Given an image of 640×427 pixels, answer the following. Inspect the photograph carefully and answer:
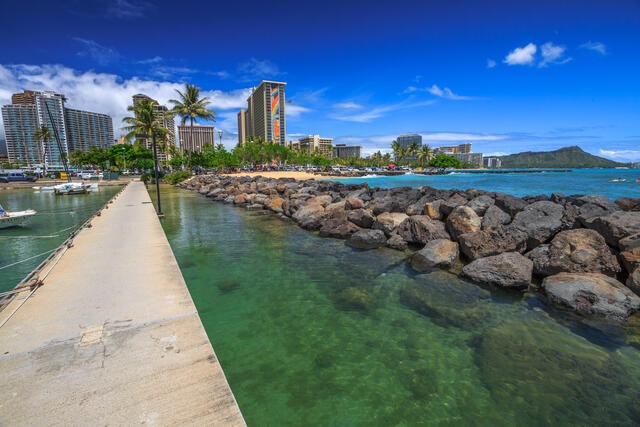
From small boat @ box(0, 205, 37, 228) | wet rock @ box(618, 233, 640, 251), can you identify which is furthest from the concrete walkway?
small boat @ box(0, 205, 37, 228)

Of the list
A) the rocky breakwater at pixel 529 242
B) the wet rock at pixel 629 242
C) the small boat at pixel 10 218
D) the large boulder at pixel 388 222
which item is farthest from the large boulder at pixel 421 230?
the small boat at pixel 10 218

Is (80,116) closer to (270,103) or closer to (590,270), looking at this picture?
(270,103)

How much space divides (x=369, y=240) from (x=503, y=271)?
457 centimetres

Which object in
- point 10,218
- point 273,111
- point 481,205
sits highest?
point 273,111

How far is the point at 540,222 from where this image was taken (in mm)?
8992

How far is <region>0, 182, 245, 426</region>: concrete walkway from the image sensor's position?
2660mm

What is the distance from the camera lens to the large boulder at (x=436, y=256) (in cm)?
846

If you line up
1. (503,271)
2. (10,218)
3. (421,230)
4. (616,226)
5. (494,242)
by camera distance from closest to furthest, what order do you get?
(503,271) → (616,226) → (494,242) → (421,230) → (10,218)

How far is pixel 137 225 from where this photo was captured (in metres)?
11.2

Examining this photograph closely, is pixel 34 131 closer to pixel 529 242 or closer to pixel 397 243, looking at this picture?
pixel 397 243

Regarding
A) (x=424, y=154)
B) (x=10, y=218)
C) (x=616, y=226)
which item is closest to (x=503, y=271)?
(x=616, y=226)

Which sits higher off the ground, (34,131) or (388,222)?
(34,131)

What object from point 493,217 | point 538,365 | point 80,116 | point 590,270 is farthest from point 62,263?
point 80,116

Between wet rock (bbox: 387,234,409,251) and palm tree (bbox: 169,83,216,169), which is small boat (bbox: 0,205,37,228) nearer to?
wet rock (bbox: 387,234,409,251)
